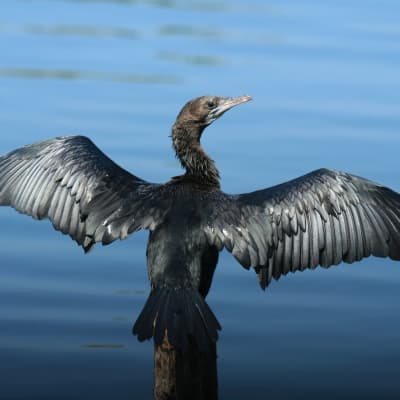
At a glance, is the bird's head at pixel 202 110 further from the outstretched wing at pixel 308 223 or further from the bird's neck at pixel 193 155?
the outstretched wing at pixel 308 223

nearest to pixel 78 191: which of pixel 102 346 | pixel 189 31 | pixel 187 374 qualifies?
pixel 187 374

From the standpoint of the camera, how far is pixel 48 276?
40.9ft

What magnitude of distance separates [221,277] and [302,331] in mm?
1242

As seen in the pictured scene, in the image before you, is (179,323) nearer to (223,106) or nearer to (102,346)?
(223,106)

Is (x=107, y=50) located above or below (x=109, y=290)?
above

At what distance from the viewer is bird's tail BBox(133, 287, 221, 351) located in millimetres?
8531

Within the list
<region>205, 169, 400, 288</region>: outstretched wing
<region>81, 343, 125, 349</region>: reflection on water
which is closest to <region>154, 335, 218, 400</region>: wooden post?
<region>205, 169, 400, 288</region>: outstretched wing

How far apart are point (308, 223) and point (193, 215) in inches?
29.3

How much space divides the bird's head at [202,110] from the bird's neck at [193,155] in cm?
4

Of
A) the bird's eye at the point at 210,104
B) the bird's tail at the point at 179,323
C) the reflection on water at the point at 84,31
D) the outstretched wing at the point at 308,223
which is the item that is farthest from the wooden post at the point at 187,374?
the reflection on water at the point at 84,31

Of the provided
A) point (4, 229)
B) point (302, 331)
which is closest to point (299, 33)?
point (4, 229)

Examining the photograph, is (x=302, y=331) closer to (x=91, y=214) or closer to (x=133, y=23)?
(x=91, y=214)

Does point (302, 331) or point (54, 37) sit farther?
point (54, 37)

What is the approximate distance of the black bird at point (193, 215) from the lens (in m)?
8.92
